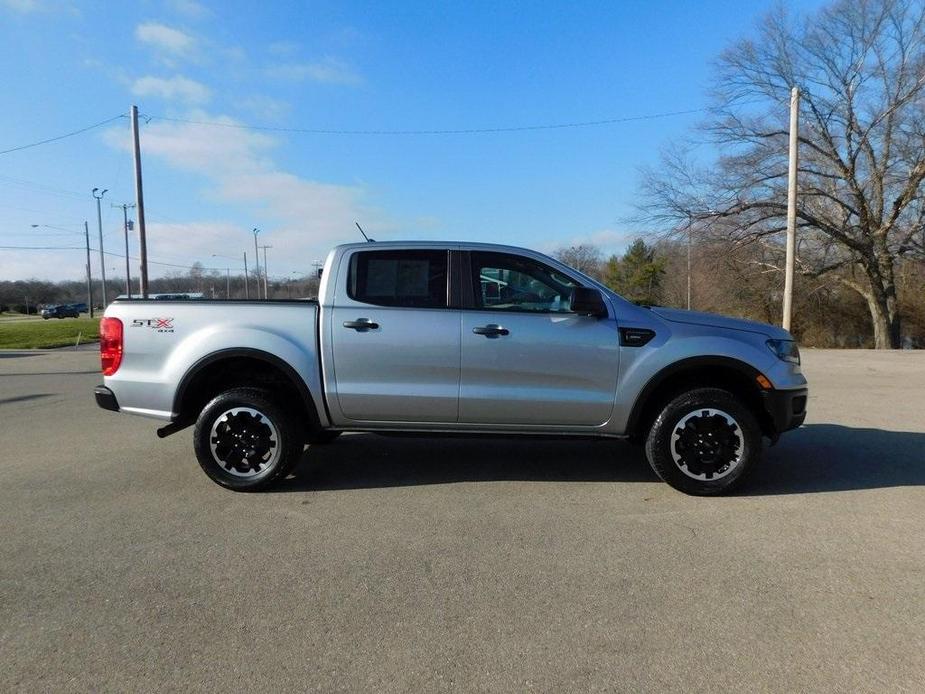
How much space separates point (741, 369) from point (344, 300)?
10.1 feet

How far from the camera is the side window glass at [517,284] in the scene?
4.66 metres

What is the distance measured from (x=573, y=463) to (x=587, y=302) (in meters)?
1.74

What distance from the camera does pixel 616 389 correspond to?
14.9 ft

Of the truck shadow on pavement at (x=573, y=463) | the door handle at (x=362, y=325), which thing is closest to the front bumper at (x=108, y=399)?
the truck shadow on pavement at (x=573, y=463)

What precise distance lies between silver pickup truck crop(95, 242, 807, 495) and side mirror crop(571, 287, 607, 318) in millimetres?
12

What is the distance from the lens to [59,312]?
62812 millimetres

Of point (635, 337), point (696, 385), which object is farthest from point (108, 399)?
point (696, 385)

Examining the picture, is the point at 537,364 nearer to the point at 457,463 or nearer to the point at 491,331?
the point at 491,331

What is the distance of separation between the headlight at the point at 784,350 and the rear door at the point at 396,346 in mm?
2439

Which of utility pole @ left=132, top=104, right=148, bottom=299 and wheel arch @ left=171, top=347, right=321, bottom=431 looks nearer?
wheel arch @ left=171, top=347, right=321, bottom=431

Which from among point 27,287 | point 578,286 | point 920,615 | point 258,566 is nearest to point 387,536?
point 258,566

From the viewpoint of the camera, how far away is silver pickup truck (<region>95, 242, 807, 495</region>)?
4.53m

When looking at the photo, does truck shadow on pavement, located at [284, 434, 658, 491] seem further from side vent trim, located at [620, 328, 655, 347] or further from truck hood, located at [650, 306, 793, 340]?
truck hood, located at [650, 306, 793, 340]

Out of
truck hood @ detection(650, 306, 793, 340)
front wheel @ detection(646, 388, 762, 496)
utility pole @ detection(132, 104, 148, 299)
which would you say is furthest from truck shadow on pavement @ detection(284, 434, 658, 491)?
utility pole @ detection(132, 104, 148, 299)
